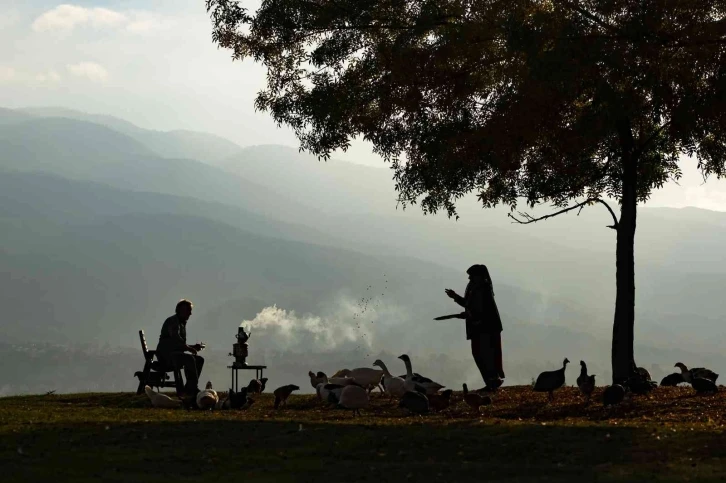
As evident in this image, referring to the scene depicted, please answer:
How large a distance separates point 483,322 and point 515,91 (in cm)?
574

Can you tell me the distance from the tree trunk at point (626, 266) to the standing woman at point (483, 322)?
11.6 ft

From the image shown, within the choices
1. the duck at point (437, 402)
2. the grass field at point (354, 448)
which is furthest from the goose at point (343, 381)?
the grass field at point (354, 448)

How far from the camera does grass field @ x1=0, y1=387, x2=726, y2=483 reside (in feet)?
40.8

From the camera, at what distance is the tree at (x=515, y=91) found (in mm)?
22078

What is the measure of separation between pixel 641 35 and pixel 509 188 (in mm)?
8282

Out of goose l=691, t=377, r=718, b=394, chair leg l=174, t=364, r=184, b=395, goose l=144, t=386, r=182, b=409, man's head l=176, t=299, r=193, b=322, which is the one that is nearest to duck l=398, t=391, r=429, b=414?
goose l=144, t=386, r=182, b=409

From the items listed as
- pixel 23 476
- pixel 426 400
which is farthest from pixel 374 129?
pixel 23 476

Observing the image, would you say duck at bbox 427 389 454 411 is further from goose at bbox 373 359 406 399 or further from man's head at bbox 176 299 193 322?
man's head at bbox 176 299 193 322

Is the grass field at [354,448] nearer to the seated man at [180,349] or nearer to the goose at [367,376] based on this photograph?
the seated man at [180,349]

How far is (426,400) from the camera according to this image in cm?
1984

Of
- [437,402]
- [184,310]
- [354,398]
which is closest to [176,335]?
[184,310]

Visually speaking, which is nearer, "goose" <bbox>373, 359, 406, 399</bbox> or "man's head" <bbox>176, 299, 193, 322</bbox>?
"goose" <bbox>373, 359, 406, 399</bbox>

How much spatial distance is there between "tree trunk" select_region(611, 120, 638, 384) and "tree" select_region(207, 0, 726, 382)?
1.5 inches

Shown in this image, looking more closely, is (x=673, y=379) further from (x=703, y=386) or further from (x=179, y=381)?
(x=179, y=381)
